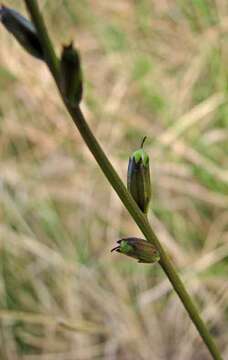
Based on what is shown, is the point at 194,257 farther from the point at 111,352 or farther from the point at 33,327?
the point at 33,327

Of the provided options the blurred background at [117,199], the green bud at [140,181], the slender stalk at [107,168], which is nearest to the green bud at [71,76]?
the slender stalk at [107,168]

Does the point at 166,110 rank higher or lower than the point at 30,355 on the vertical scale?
higher

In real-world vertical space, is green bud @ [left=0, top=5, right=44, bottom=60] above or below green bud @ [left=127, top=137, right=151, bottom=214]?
above

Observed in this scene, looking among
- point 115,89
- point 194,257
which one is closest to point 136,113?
point 115,89


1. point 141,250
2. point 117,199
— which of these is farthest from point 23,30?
point 117,199

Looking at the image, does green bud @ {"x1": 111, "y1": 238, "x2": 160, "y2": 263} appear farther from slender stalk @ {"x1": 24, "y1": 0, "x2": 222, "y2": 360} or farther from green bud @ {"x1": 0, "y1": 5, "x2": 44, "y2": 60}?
green bud @ {"x1": 0, "y1": 5, "x2": 44, "y2": 60}

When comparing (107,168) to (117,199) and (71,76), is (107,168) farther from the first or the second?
(117,199)

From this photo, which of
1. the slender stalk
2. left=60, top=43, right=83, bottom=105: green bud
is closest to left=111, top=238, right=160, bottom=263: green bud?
the slender stalk
